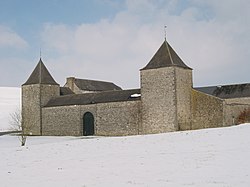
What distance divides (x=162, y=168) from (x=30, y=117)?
110 ft

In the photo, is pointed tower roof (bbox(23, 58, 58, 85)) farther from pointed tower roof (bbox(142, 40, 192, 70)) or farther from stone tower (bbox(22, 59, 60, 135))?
pointed tower roof (bbox(142, 40, 192, 70))

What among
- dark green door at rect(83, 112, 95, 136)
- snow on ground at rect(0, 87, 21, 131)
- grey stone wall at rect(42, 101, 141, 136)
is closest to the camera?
grey stone wall at rect(42, 101, 141, 136)

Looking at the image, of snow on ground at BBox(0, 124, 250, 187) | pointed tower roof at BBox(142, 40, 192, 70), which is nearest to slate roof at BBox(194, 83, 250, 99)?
pointed tower roof at BBox(142, 40, 192, 70)

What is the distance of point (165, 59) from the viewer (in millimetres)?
35594

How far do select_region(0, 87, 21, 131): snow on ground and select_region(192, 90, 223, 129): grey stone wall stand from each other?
32.3 metres

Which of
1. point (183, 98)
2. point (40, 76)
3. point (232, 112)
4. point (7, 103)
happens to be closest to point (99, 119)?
point (183, 98)

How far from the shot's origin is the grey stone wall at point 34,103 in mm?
43594

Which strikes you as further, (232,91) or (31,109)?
(232,91)

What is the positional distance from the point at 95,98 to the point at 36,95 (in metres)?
7.74

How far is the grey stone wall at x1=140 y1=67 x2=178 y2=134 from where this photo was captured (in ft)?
113

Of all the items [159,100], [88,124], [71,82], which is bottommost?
[88,124]

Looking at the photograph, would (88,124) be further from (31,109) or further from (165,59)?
(165,59)

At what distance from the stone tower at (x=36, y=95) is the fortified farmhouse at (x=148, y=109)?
0.16 meters

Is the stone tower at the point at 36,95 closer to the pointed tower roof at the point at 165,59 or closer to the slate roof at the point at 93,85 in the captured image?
the pointed tower roof at the point at 165,59
